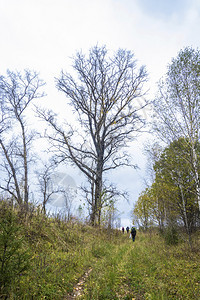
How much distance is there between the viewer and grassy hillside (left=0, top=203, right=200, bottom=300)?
2.68 meters

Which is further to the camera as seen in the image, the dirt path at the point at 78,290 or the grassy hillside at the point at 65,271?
the dirt path at the point at 78,290

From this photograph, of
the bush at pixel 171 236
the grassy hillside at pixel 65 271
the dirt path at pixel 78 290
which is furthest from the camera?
the bush at pixel 171 236

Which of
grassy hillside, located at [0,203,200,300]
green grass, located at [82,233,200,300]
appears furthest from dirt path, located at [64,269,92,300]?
green grass, located at [82,233,200,300]

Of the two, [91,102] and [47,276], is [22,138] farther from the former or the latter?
[47,276]

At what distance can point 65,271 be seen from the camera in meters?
4.46

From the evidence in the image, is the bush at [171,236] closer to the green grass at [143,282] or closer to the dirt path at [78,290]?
the green grass at [143,282]

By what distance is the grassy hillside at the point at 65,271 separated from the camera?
8.79ft

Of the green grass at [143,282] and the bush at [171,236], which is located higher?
the bush at [171,236]

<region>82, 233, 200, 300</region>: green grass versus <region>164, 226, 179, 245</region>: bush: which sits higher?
<region>164, 226, 179, 245</region>: bush

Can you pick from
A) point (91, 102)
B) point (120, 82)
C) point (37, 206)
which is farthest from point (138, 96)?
point (37, 206)

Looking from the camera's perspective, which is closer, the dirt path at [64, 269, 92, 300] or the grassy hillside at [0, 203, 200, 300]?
the grassy hillside at [0, 203, 200, 300]

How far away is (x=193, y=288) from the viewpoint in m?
4.11

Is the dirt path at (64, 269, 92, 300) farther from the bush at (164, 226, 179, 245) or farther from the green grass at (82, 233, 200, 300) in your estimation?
the bush at (164, 226, 179, 245)

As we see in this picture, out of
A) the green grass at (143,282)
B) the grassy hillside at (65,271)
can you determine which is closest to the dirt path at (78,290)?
the grassy hillside at (65,271)
